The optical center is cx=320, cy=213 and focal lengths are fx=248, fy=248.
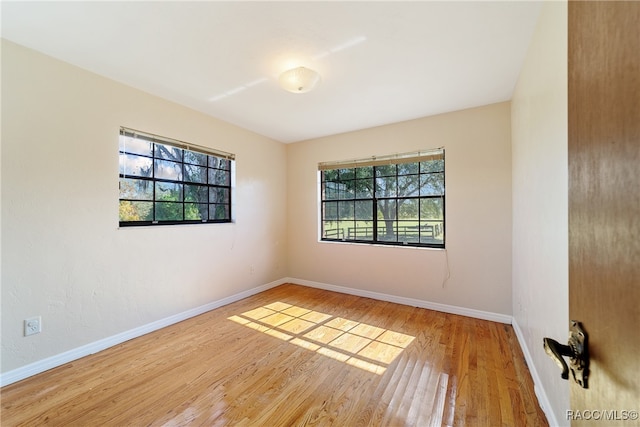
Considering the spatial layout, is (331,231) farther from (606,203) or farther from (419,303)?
(606,203)

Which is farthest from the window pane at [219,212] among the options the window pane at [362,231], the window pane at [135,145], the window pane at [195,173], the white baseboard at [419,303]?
the window pane at [362,231]

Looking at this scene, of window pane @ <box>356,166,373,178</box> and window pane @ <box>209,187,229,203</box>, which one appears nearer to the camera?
window pane @ <box>209,187,229,203</box>

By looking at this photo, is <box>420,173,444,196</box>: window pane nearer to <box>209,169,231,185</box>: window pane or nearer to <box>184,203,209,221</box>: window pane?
<box>209,169,231,185</box>: window pane

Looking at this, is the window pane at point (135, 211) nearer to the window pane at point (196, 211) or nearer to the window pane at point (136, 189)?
the window pane at point (136, 189)

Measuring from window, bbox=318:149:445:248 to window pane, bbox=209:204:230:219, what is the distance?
5.14 ft

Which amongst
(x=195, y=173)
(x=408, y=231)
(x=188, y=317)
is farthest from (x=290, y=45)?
(x=188, y=317)

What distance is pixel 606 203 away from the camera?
47 centimetres

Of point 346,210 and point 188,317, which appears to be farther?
point 346,210

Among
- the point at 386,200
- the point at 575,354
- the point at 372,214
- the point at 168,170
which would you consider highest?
the point at 168,170

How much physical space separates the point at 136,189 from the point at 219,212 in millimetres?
1050

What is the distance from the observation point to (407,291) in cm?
341

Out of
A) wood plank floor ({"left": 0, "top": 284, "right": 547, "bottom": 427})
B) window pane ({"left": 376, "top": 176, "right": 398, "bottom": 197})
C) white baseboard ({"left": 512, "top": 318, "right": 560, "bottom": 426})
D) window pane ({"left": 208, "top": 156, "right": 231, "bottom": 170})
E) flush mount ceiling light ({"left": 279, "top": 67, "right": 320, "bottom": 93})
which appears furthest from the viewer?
window pane ({"left": 376, "top": 176, "right": 398, "bottom": 197})

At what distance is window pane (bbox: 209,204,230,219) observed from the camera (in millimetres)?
3387

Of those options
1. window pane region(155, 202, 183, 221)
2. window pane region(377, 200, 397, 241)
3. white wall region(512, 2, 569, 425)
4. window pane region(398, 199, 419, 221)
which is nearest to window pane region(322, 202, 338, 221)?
window pane region(377, 200, 397, 241)
